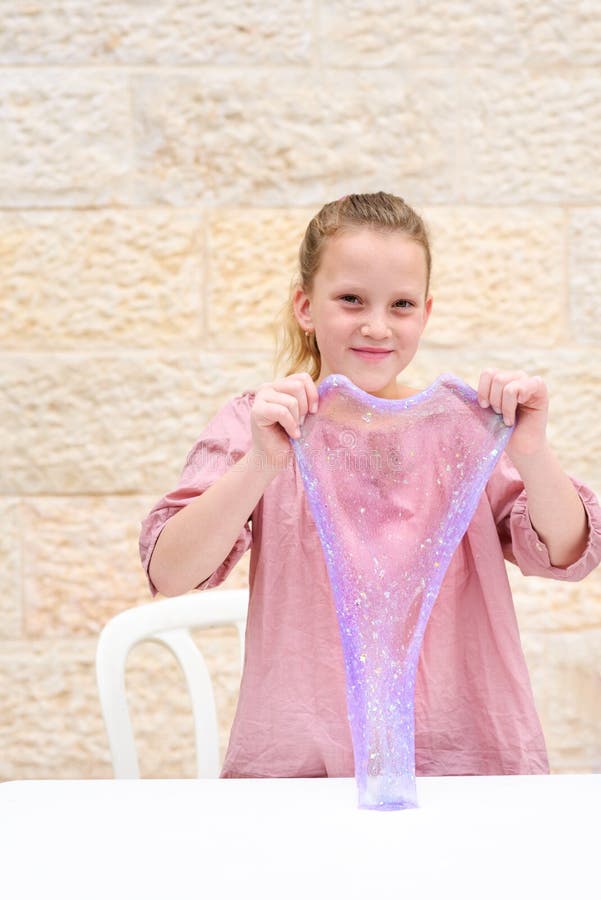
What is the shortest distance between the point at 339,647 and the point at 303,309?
33 cm

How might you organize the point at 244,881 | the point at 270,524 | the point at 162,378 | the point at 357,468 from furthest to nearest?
the point at 162,378 → the point at 270,524 → the point at 357,468 → the point at 244,881

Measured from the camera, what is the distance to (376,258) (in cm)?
100

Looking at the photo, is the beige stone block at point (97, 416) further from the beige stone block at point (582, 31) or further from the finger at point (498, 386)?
the finger at point (498, 386)

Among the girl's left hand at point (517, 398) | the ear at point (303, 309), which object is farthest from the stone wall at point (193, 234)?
the girl's left hand at point (517, 398)

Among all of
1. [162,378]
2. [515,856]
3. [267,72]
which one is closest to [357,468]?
[515,856]

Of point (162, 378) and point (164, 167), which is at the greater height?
point (164, 167)

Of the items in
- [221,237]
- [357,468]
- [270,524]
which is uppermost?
[221,237]

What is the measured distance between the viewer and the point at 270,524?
1.09 m

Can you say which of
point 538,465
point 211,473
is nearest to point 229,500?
point 211,473

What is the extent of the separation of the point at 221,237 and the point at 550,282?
1.60ft

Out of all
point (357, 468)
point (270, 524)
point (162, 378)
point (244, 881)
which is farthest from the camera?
point (162, 378)

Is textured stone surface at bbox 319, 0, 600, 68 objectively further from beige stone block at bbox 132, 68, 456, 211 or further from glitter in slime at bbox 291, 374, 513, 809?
glitter in slime at bbox 291, 374, 513, 809

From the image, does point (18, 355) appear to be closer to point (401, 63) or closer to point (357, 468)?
point (401, 63)

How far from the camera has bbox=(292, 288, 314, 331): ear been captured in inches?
44.6
